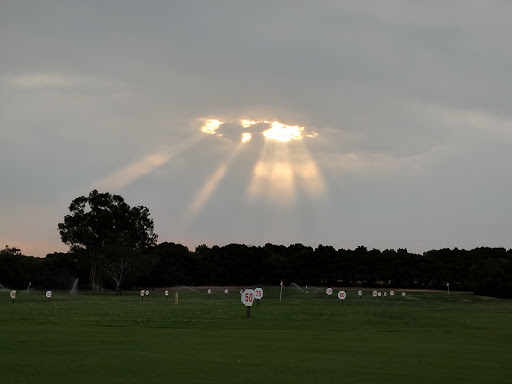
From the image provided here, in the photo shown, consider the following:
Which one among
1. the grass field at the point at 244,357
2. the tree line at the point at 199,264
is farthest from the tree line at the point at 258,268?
the grass field at the point at 244,357

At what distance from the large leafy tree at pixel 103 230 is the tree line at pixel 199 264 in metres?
Answer: 0.23

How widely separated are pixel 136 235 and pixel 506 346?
12614cm

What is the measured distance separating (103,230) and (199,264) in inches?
1488

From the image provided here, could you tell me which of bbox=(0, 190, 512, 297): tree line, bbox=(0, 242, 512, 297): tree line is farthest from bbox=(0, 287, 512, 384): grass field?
bbox=(0, 242, 512, 297): tree line

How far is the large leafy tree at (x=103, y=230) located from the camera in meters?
136

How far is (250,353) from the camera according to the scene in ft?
69.0

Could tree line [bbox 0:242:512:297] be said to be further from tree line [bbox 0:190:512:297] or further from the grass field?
the grass field

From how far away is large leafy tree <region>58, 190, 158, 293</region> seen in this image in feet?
447

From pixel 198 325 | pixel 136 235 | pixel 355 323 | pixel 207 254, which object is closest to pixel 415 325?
pixel 355 323

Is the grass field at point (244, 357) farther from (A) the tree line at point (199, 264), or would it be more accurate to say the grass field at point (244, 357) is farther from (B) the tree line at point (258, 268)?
(B) the tree line at point (258, 268)

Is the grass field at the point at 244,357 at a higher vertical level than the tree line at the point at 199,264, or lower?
lower

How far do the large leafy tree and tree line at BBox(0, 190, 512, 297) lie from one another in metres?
0.23

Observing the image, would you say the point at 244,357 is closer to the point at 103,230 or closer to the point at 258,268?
the point at 103,230

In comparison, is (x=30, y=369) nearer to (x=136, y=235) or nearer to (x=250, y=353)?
(x=250, y=353)
